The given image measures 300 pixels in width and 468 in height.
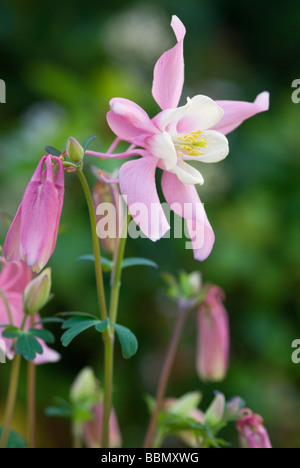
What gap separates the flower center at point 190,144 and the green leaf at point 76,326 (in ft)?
0.52

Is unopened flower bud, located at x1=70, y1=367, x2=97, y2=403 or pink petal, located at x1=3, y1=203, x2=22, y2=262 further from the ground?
pink petal, located at x1=3, y1=203, x2=22, y2=262

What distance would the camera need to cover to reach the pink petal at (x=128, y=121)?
1.44ft

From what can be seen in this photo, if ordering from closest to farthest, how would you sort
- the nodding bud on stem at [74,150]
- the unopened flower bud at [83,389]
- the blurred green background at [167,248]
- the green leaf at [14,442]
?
the nodding bud on stem at [74,150] → the green leaf at [14,442] → the unopened flower bud at [83,389] → the blurred green background at [167,248]

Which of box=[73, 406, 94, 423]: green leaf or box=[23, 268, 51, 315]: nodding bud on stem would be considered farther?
box=[73, 406, 94, 423]: green leaf

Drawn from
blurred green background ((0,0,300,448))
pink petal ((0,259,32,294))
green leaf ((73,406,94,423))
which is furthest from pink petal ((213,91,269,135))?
blurred green background ((0,0,300,448))

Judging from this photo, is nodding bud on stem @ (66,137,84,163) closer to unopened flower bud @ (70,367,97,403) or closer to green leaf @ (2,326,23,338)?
green leaf @ (2,326,23,338)

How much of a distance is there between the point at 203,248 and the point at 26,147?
1.40m

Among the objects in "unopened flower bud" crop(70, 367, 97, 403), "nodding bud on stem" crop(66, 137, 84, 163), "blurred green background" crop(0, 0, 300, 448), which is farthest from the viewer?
"blurred green background" crop(0, 0, 300, 448)

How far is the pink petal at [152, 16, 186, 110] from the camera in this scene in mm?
467

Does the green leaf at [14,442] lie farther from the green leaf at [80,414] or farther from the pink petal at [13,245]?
the pink petal at [13,245]

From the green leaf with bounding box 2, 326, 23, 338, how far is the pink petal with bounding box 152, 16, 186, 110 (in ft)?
0.71

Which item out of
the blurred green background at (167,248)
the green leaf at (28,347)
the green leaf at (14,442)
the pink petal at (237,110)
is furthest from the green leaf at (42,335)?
the blurred green background at (167,248)

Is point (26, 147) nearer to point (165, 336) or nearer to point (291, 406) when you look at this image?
point (165, 336)

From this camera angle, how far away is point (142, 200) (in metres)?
0.44
